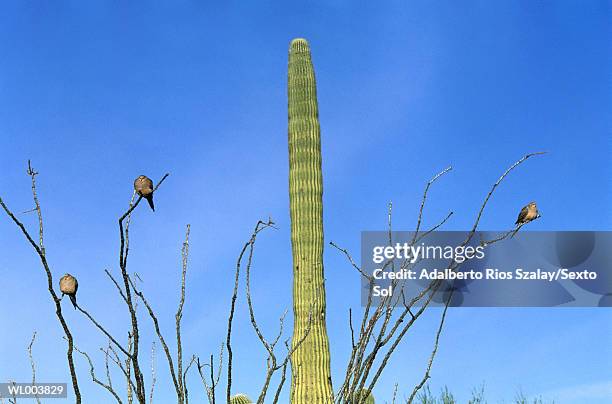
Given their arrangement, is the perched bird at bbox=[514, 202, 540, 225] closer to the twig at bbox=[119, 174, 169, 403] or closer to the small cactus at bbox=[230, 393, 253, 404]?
the twig at bbox=[119, 174, 169, 403]

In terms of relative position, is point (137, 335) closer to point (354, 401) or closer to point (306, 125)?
point (354, 401)

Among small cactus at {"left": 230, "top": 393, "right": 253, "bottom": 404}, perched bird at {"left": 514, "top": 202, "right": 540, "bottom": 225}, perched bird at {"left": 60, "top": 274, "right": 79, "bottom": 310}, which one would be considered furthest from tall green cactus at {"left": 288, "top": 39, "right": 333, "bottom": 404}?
perched bird at {"left": 60, "top": 274, "right": 79, "bottom": 310}

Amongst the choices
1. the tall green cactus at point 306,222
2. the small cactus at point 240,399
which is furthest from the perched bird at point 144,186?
the small cactus at point 240,399

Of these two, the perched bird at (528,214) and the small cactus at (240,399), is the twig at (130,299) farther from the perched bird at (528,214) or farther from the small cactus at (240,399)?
the small cactus at (240,399)

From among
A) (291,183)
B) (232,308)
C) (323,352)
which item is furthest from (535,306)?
(232,308)

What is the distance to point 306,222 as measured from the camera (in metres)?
7.08

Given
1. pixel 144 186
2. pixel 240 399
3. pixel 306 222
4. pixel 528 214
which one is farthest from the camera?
pixel 240 399

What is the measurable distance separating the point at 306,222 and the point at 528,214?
539 centimetres

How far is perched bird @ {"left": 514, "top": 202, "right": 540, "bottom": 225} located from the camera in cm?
171

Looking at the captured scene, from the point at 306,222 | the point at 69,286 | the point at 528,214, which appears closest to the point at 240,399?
the point at 306,222

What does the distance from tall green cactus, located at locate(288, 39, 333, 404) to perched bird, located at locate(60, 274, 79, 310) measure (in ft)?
16.4

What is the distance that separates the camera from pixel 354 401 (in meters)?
1.58

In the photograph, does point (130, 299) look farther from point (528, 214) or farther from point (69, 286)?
point (528, 214)

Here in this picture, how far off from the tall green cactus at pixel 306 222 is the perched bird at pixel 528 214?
15.0 feet
